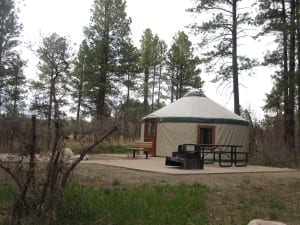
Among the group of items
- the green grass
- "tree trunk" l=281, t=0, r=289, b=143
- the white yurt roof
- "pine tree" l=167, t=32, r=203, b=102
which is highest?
"pine tree" l=167, t=32, r=203, b=102

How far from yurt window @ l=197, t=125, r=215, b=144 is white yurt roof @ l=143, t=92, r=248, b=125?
30 cm

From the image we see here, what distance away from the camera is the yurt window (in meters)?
17.5

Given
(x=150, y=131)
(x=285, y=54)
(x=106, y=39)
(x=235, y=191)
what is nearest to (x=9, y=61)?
(x=106, y=39)

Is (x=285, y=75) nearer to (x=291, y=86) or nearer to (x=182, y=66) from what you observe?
(x=291, y=86)

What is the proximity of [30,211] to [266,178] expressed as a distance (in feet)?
22.7

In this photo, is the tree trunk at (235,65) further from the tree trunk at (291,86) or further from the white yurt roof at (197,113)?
the tree trunk at (291,86)

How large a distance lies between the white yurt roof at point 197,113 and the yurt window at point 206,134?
0.30 meters

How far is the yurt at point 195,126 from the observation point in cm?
1750

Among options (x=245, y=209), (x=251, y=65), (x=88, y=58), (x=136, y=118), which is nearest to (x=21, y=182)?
(x=245, y=209)

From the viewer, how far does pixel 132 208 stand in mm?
5969

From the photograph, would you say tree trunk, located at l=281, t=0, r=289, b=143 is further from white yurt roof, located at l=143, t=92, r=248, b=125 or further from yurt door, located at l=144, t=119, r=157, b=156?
yurt door, located at l=144, t=119, r=157, b=156

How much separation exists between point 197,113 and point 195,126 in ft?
1.91

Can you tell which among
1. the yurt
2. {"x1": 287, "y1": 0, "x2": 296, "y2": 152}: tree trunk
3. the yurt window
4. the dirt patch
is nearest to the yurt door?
the yurt

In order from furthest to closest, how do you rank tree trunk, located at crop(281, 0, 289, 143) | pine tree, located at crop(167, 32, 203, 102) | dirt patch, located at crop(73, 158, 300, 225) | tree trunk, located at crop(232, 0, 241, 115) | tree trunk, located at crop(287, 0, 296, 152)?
pine tree, located at crop(167, 32, 203, 102), tree trunk, located at crop(232, 0, 241, 115), tree trunk, located at crop(281, 0, 289, 143), tree trunk, located at crop(287, 0, 296, 152), dirt patch, located at crop(73, 158, 300, 225)
